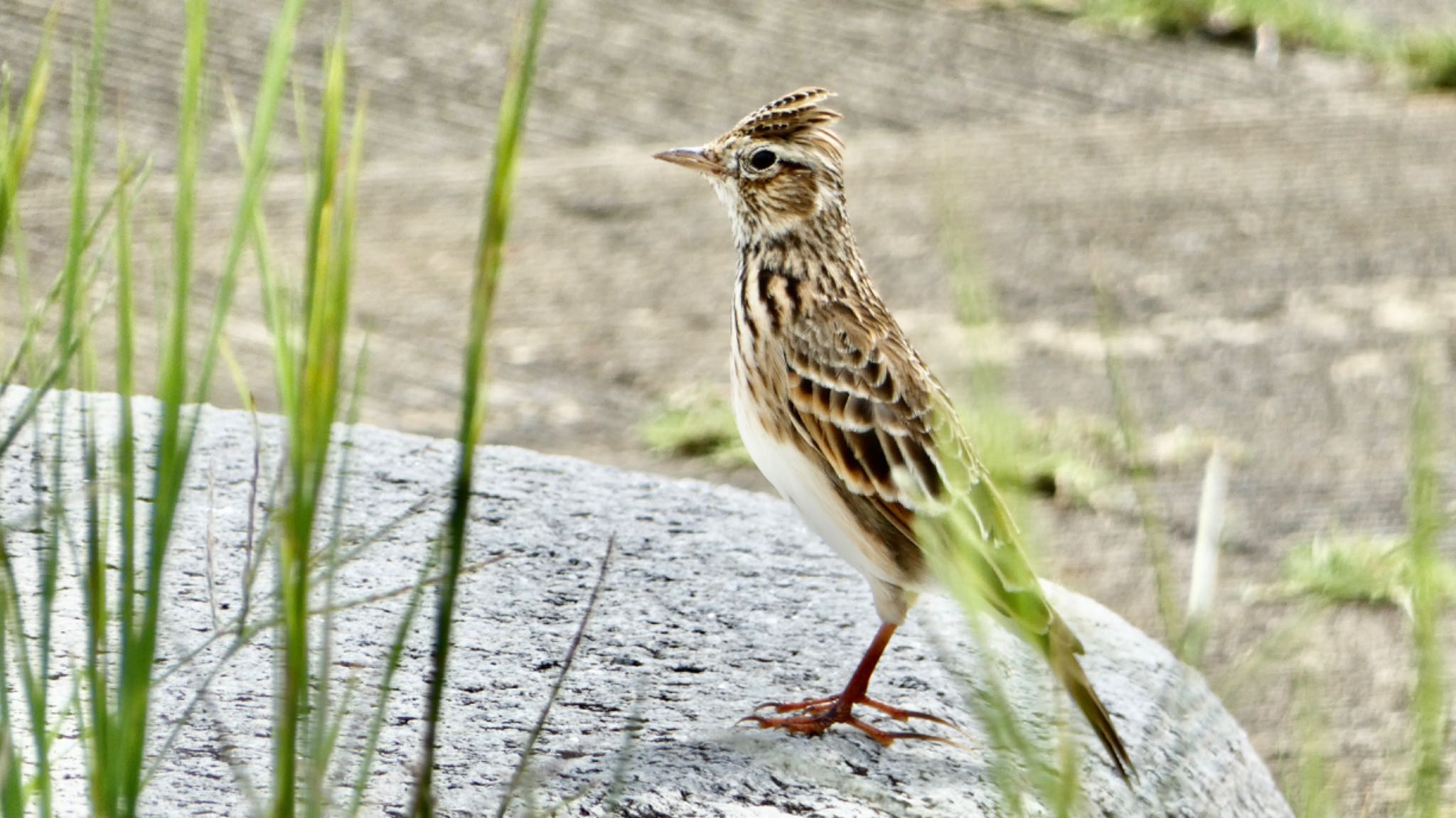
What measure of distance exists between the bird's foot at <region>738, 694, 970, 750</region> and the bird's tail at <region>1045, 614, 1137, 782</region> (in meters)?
0.30

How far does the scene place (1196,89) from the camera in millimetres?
7816

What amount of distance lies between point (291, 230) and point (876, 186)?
212cm

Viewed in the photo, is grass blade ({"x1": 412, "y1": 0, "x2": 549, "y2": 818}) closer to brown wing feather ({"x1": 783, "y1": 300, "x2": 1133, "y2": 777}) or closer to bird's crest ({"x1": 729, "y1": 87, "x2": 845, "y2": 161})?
brown wing feather ({"x1": 783, "y1": 300, "x2": 1133, "y2": 777})

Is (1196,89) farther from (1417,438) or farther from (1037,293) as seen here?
(1417,438)

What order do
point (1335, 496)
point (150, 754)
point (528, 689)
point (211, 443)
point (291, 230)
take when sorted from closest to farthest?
point (150, 754), point (528, 689), point (211, 443), point (1335, 496), point (291, 230)

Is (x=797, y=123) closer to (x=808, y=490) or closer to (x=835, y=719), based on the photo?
(x=808, y=490)

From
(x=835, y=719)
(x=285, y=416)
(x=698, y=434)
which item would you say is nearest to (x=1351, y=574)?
(x=698, y=434)

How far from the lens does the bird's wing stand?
2799 mm

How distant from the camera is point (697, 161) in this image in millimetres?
3244

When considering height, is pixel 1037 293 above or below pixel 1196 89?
below

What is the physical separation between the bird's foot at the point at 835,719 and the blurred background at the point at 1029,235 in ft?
4.43

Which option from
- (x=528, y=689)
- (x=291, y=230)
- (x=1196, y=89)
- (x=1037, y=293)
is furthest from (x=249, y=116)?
(x=528, y=689)

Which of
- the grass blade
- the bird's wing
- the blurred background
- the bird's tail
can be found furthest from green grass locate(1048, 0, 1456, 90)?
the grass blade

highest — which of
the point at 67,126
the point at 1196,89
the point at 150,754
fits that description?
the point at 1196,89
